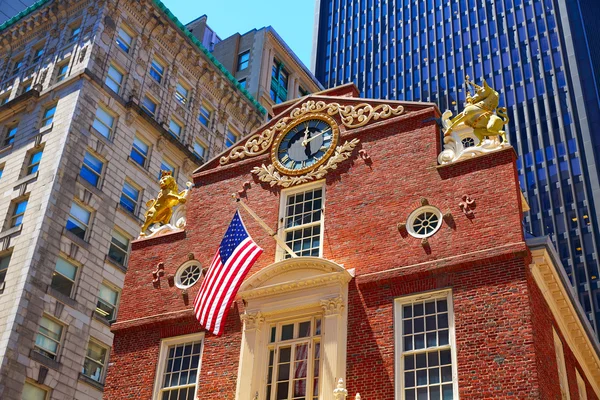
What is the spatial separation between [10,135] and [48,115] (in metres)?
3.56

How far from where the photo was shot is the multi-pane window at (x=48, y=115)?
1766 inches

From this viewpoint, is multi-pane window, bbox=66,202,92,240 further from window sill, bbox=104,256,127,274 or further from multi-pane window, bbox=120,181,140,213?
multi-pane window, bbox=120,181,140,213

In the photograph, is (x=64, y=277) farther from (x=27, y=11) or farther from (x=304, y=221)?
(x=27, y=11)

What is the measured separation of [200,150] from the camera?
5366 cm

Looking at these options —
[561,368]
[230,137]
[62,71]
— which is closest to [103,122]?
[62,71]

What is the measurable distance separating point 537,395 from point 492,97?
8.84m

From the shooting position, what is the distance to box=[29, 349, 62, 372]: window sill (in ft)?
115

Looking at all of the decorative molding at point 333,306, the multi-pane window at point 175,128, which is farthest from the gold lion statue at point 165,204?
the multi-pane window at point 175,128

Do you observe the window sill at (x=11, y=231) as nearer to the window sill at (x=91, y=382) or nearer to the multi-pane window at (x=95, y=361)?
the multi-pane window at (x=95, y=361)

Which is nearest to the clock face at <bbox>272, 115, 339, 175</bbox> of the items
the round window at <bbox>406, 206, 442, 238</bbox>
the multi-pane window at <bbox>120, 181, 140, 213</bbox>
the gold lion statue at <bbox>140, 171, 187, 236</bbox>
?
the gold lion statue at <bbox>140, 171, 187, 236</bbox>

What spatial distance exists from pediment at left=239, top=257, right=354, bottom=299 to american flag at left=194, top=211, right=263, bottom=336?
3.84 feet

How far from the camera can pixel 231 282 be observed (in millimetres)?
20109

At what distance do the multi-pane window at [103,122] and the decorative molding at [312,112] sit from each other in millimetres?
21334

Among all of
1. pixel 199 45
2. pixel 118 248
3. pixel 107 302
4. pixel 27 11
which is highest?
pixel 199 45
